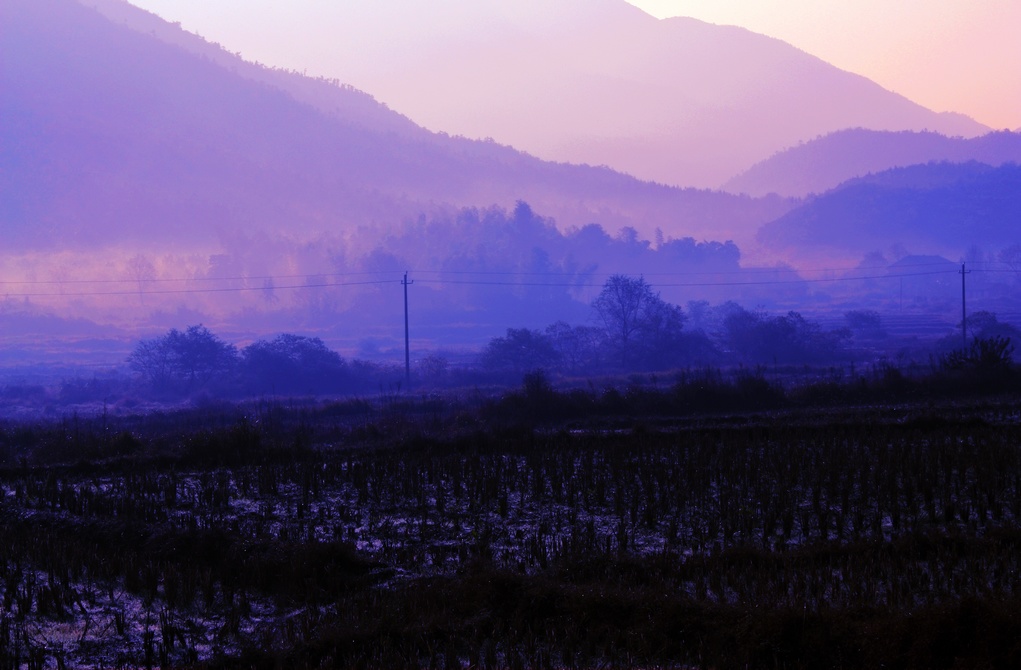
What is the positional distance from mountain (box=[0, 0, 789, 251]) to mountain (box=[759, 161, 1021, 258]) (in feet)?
36.7

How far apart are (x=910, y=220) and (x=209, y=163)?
332ft

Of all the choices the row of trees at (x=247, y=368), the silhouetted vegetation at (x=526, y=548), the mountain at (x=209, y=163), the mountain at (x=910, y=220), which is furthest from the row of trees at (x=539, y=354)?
the mountain at (x=910, y=220)

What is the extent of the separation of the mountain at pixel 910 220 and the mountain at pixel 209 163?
1117 cm

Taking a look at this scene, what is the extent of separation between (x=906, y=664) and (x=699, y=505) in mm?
4719

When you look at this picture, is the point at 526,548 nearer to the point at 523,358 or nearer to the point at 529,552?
the point at 529,552

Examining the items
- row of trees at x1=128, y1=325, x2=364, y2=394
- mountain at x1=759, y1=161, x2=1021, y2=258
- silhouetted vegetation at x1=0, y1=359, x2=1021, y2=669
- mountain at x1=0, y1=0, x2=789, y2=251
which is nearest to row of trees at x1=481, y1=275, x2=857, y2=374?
row of trees at x1=128, y1=325, x2=364, y2=394

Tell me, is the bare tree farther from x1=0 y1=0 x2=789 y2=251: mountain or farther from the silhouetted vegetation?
x1=0 y1=0 x2=789 y2=251: mountain

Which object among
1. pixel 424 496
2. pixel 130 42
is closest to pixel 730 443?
pixel 424 496

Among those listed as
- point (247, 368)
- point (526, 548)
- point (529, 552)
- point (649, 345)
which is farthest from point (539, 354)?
point (529, 552)

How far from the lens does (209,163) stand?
441 feet

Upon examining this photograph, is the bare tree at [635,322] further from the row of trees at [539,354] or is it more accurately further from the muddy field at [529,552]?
the muddy field at [529,552]

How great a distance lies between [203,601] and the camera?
7934 mm

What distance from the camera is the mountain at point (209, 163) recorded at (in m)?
114

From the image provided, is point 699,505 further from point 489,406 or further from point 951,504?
point 489,406
